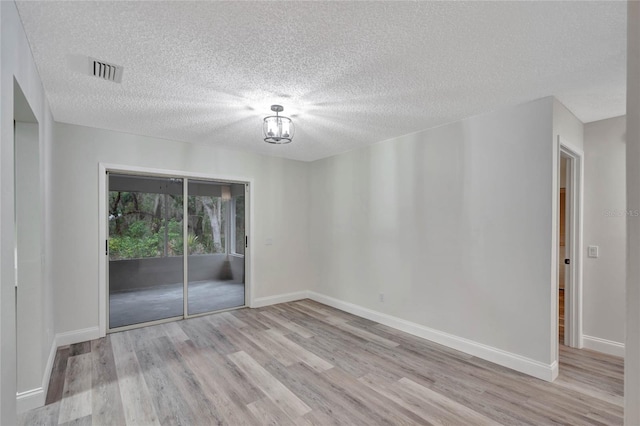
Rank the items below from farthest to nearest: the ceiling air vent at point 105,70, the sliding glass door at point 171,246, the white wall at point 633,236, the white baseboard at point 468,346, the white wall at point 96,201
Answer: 1. the sliding glass door at point 171,246
2. the white wall at point 96,201
3. the white baseboard at point 468,346
4. the ceiling air vent at point 105,70
5. the white wall at point 633,236

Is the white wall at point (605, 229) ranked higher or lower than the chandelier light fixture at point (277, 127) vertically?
lower

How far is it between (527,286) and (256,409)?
2593 mm

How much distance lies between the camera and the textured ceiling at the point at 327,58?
5.34 feet

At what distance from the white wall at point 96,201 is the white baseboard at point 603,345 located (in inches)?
157

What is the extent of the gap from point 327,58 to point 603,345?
402cm

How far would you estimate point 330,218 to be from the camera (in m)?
5.12

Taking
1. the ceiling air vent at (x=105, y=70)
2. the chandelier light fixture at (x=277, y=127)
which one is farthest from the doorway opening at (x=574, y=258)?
the ceiling air vent at (x=105, y=70)

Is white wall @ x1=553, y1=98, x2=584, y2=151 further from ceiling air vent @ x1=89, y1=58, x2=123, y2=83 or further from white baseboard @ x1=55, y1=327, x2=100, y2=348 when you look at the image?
white baseboard @ x1=55, y1=327, x2=100, y2=348

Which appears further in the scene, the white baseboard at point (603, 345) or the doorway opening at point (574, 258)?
the doorway opening at point (574, 258)

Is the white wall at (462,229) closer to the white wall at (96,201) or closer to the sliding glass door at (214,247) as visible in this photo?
the white wall at (96,201)

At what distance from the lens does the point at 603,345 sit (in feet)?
10.6

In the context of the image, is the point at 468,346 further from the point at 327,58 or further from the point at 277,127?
the point at 327,58

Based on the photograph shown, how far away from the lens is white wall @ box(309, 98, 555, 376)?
9.10 ft

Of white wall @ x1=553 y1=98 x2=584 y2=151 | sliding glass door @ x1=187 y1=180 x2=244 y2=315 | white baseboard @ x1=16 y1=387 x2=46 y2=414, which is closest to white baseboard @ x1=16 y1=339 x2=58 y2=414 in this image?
white baseboard @ x1=16 y1=387 x2=46 y2=414
